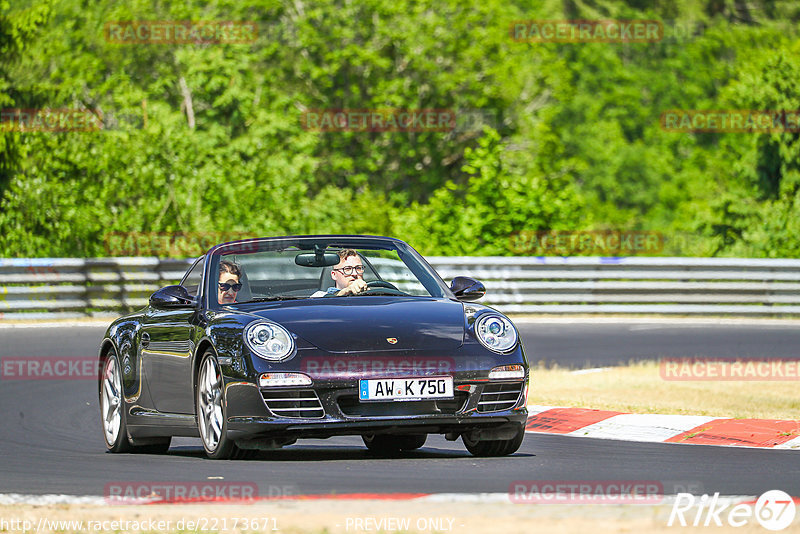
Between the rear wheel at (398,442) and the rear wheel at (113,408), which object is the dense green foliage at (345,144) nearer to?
the rear wheel at (113,408)

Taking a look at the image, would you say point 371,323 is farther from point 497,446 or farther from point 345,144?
point 345,144

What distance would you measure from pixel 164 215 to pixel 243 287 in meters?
18.7

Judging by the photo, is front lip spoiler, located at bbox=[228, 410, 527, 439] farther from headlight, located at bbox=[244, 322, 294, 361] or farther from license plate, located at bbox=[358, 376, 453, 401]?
headlight, located at bbox=[244, 322, 294, 361]

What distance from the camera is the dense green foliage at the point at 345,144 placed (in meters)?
26.8

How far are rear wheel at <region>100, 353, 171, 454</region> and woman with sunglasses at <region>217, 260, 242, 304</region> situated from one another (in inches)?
47.1

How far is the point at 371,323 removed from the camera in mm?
8383

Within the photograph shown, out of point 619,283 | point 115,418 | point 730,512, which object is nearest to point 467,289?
point 115,418

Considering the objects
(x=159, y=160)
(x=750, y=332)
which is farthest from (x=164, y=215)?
(x=750, y=332)

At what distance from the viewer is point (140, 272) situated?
23125 millimetres

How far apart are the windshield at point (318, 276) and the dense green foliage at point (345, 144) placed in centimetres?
1651

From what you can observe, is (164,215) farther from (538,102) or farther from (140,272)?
(538,102)

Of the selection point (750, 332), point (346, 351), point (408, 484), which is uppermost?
point (346, 351)

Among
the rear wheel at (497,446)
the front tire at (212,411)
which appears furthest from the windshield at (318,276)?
the rear wheel at (497,446)

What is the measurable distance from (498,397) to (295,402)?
114cm
